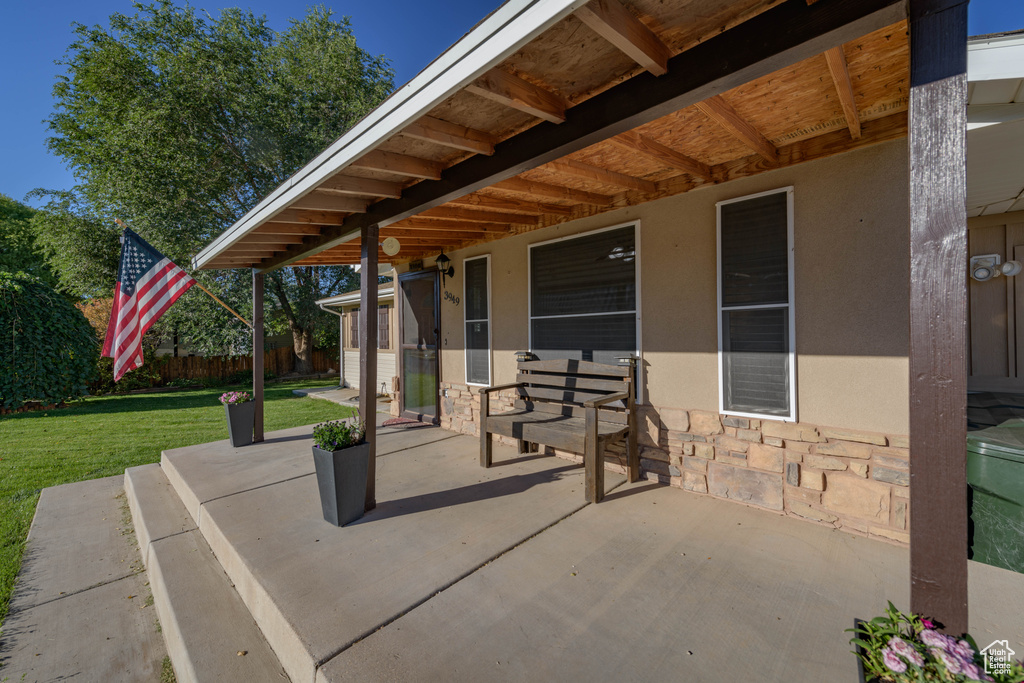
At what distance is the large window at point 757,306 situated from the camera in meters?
2.80

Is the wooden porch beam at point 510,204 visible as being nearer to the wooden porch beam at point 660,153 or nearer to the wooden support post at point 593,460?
the wooden porch beam at point 660,153

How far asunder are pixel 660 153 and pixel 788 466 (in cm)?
223

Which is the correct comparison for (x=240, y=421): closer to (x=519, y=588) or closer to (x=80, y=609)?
(x=80, y=609)

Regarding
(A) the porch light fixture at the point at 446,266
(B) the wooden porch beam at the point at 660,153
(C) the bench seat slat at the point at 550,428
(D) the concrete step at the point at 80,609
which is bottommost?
(D) the concrete step at the point at 80,609

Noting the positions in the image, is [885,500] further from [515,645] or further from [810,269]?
[515,645]

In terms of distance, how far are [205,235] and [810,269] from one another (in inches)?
602

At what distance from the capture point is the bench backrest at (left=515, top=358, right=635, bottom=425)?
11.7ft

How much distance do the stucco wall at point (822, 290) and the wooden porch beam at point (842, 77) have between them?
1.67 ft

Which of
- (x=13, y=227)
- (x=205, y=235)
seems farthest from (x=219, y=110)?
(x=13, y=227)

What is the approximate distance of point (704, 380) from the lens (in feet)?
10.4

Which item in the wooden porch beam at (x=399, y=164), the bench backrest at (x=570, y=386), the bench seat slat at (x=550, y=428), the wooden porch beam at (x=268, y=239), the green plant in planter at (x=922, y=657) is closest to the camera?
the green plant in planter at (x=922, y=657)

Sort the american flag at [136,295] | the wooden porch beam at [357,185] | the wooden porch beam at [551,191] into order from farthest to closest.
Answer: the american flag at [136,295], the wooden porch beam at [551,191], the wooden porch beam at [357,185]

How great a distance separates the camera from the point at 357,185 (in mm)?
2721

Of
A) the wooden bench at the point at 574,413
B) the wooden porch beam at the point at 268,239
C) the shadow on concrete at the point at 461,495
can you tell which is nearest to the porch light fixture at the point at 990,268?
the wooden bench at the point at 574,413
